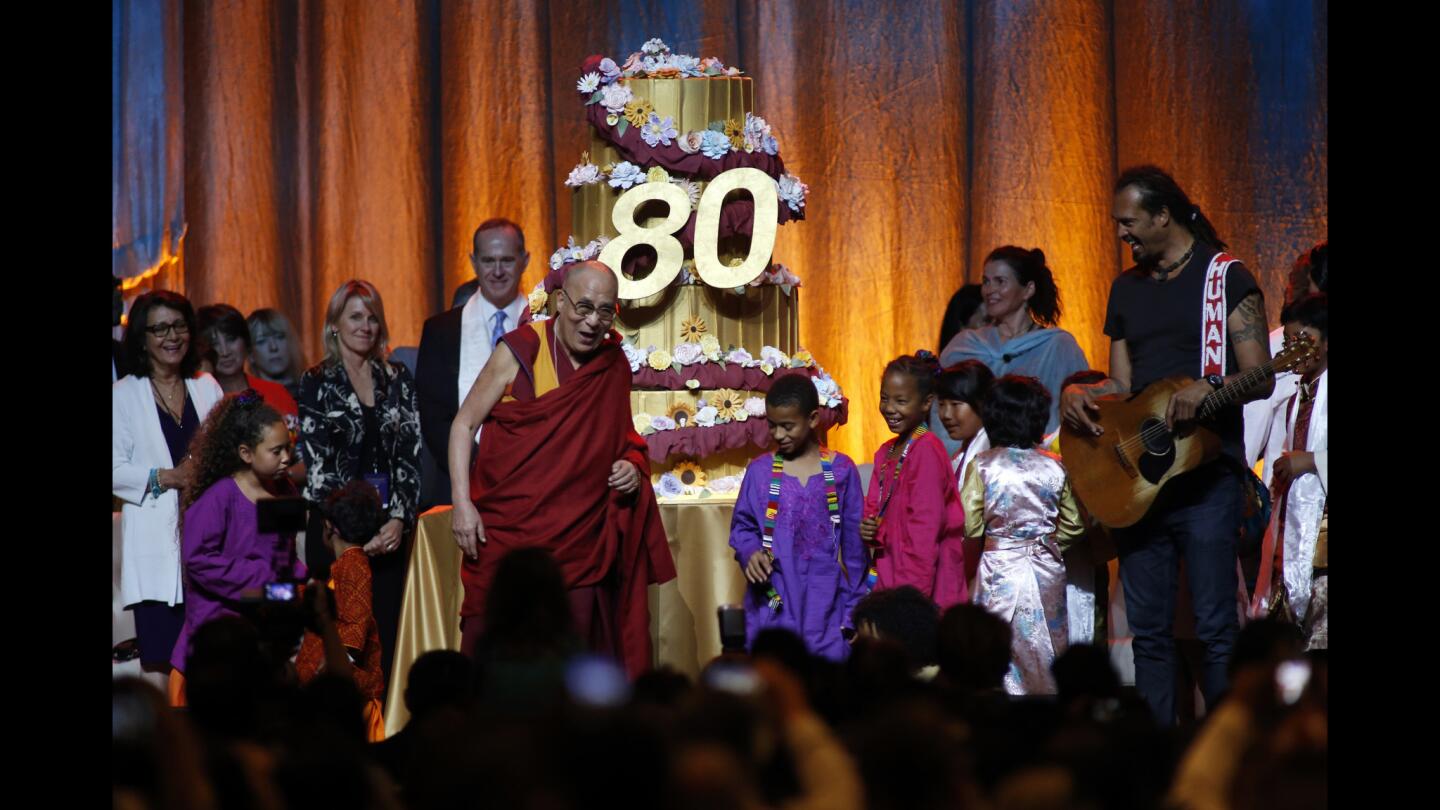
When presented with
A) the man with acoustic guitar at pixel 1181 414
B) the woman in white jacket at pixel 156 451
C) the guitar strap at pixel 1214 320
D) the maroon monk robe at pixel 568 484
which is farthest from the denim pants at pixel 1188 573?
the woman in white jacket at pixel 156 451

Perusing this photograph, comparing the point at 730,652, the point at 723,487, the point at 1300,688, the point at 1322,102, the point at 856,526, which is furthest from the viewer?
the point at 1322,102

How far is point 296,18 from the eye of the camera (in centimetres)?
860

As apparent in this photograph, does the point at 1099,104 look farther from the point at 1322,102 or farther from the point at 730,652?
the point at 730,652

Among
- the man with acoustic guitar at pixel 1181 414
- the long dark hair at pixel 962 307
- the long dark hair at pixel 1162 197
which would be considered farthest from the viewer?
the long dark hair at pixel 962 307

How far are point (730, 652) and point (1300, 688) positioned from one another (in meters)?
1.13

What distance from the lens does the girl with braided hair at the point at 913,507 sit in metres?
5.01

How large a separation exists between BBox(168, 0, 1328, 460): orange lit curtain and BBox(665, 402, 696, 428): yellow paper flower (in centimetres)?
273

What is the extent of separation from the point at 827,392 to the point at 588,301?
1.28m

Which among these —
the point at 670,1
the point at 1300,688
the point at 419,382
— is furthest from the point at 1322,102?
the point at 1300,688

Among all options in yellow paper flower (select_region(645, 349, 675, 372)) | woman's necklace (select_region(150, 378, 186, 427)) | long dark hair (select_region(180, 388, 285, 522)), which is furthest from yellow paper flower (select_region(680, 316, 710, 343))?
woman's necklace (select_region(150, 378, 186, 427))

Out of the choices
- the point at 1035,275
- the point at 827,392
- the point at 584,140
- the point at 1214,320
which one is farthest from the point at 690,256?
the point at 584,140

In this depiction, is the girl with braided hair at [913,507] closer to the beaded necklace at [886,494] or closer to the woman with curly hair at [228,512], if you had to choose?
the beaded necklace at [886,494]
